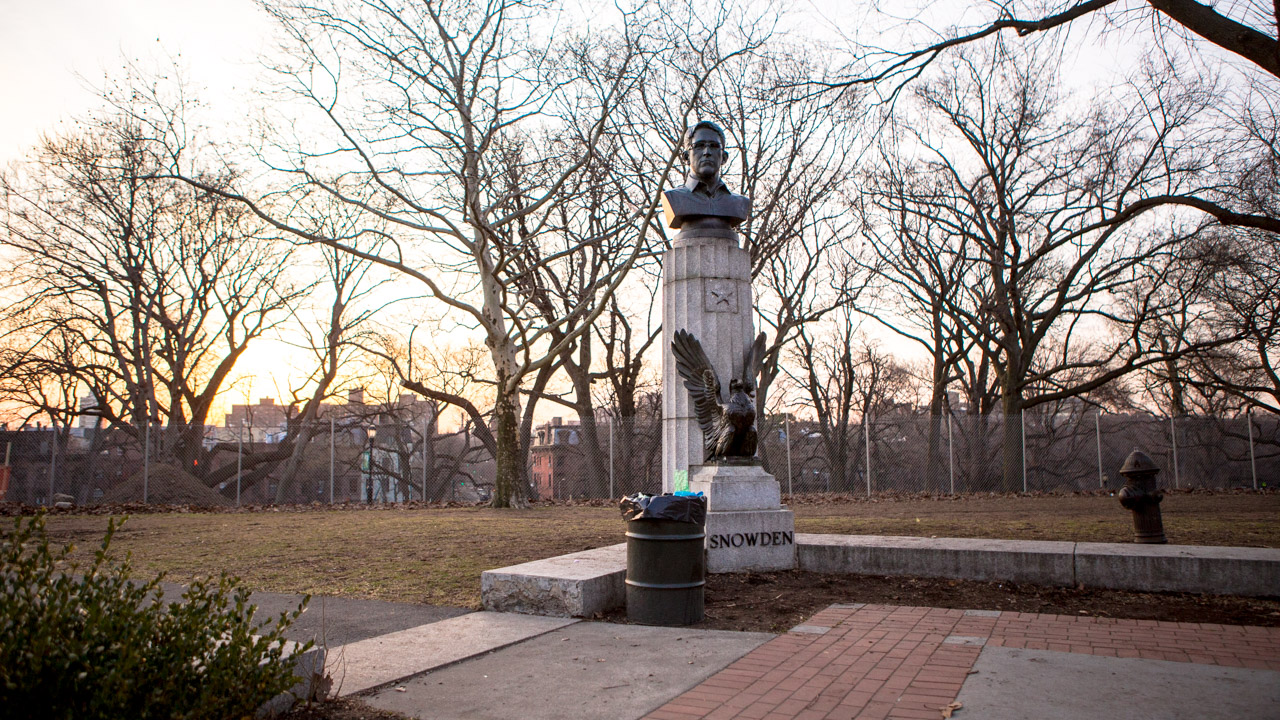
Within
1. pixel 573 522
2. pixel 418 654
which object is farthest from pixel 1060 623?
pixel 573 522

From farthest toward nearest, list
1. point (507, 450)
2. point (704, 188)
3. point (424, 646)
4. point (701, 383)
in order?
point (507, 450)
point (704, 188)
point (701, 383)
point (424, 646)

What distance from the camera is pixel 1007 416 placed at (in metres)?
27.3

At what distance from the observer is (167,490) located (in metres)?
22.3

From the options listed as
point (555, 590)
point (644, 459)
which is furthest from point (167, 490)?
point (555, 590)

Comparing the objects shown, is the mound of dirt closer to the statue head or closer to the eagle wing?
the eagle wing

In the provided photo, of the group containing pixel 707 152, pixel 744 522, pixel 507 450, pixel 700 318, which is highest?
pixel 707 152

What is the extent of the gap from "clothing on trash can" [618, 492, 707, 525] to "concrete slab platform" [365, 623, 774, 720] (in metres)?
0.79

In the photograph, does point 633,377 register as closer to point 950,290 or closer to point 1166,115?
point 950,290

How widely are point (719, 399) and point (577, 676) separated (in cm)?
453

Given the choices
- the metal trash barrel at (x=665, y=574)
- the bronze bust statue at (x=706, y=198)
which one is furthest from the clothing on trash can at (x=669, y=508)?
the bronze bust statue at (x=706, y=198)

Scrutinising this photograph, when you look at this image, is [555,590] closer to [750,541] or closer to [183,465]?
[750,541]

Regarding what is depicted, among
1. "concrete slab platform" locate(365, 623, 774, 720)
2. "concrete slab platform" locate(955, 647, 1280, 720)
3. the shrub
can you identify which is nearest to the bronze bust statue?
"concrete slab platform" locate(365, 623, 774, 720)

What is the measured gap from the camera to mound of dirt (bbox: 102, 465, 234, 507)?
72.9 ft

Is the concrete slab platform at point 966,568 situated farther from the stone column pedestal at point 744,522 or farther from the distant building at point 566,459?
the distant building at point 566,459
